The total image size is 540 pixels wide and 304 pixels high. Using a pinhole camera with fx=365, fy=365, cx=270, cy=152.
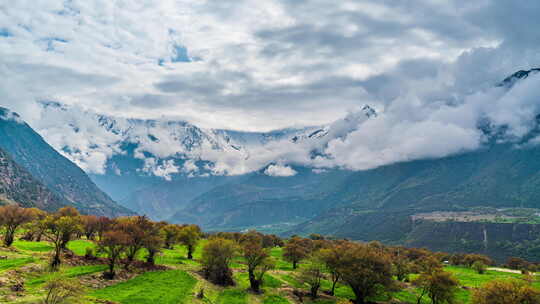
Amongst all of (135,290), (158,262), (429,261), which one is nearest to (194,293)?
(135,290)

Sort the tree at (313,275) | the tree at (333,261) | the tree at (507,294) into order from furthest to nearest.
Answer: the tree at (333,261), the tree at (313,275), the tree at (507,294)

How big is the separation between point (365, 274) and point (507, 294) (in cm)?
3570

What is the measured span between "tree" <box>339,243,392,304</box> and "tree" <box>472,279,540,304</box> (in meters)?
28.7

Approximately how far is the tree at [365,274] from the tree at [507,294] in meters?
28.7

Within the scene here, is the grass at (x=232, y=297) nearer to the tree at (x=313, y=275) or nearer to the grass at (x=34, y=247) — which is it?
the tree at (x=313, y=275)

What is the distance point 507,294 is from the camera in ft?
230

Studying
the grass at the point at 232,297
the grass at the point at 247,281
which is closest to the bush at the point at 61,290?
the grass at the point at 232,297

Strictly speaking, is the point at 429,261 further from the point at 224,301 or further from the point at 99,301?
the point at 99,301

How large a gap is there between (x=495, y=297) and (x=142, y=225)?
313ft

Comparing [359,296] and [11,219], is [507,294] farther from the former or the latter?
[11,219]

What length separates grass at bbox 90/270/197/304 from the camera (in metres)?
78.4

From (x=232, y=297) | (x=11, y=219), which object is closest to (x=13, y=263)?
(x=11, y=219)

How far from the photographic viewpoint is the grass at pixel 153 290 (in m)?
78.4

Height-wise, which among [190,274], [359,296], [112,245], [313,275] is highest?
[112,245]
